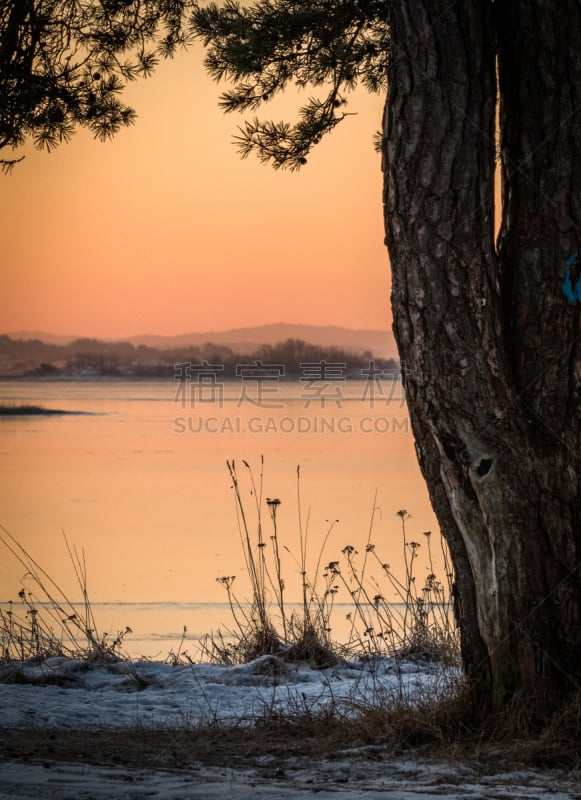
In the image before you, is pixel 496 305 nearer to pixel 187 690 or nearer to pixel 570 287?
pixel 570 287

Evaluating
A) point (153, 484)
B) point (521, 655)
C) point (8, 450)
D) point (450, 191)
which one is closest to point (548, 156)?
point (450, 191)

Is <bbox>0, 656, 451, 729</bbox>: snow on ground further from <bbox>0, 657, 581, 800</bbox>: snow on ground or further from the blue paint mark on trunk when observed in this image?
the blue paint mark on trunk

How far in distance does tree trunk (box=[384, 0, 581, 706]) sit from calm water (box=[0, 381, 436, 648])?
444cm

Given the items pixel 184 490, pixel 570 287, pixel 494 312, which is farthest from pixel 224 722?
pixel 184 490

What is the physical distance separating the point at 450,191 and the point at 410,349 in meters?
0.80

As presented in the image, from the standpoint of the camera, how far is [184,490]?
16.7m

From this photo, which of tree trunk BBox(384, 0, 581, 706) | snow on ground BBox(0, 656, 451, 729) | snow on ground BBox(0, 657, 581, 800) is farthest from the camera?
snow on ground BBox(0, 656, 451, 729)

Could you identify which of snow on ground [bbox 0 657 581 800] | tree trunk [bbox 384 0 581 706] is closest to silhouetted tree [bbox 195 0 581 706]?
tree trunk [bbox 384 0 581 706]

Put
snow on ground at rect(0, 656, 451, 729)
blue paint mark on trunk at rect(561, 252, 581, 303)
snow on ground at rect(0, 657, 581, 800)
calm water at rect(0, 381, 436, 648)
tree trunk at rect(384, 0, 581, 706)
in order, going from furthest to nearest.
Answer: calm water at rect(0, 381, 436, 648), snow on ground at rect(0, 656, 451, 729), blue paint mark on trunk at rect(561, 252, 581, 303), tree trunk at rect(384, 0, 581, 706), snow on ground at rect(0, 657, 581, 800)

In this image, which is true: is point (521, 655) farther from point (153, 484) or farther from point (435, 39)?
point (153, 484)

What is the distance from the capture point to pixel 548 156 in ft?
16.7

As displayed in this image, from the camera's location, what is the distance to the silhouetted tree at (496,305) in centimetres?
482

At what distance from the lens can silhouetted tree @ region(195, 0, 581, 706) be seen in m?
4.82

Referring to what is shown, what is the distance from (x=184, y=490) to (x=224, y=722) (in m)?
11.3
